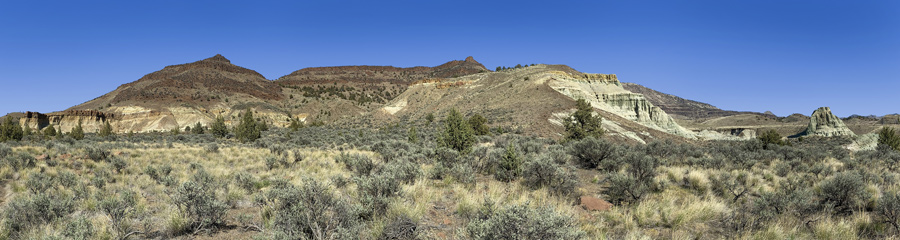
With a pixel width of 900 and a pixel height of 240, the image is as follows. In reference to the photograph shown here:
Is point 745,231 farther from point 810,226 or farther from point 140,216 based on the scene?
point 140,216

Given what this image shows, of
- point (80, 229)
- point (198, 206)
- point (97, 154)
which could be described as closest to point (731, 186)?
point (198, 206)

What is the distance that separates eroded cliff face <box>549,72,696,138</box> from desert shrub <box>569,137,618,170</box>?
3839 cm

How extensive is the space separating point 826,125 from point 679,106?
412 ft

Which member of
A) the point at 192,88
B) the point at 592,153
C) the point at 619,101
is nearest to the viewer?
the point at 592,153

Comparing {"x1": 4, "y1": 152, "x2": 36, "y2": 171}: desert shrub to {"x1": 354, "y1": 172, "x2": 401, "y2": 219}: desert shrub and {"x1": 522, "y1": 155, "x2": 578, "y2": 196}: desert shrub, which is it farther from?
{"x1": 522, "y1": 155, "x2": 578, "y2": 196}: desert shrub

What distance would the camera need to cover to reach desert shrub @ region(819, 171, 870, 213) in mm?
7246

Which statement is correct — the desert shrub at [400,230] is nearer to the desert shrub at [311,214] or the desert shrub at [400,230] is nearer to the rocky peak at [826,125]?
the desert shrub at [311,214]

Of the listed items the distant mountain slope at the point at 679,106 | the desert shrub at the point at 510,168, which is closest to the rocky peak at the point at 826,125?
the desert shrub at the point at 510,168

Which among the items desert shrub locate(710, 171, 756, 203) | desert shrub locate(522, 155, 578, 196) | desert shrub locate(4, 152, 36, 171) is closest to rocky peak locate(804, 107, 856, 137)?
desert shrub locate(710, 171, 756, 203)

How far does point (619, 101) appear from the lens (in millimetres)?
54938

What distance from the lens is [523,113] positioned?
1709 inches

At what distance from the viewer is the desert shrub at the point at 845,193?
7.25 meters

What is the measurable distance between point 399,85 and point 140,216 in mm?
134765

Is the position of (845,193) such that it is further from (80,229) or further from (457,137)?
(80,229)
